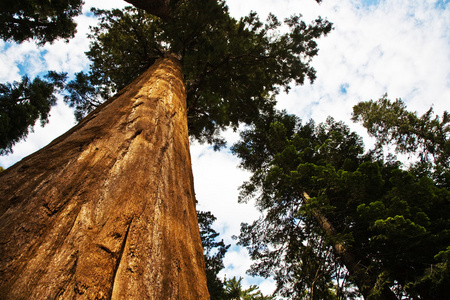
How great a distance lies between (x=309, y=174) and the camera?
6090 millimetres

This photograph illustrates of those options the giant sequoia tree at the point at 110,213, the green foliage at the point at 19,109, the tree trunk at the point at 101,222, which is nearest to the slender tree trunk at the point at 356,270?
the giant sequoia tree at the point at 110,213

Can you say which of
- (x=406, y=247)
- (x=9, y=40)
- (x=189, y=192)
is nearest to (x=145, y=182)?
(x=189, y=192)

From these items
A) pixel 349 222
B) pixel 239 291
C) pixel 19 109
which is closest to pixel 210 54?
pixel 349 222

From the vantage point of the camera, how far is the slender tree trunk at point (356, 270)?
4320mm

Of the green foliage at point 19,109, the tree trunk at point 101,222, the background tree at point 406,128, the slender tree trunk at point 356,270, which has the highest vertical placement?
the background tree at point 406,128

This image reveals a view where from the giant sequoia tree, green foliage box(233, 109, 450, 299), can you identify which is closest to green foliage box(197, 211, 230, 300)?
green foliage box(233, 109, 450, 299)

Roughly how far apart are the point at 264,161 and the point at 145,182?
8.82 metres

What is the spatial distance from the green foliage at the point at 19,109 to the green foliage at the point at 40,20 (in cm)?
191

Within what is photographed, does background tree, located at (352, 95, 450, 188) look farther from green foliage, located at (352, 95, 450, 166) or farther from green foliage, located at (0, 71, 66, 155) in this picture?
green foliage, located at (0, 71, 66, 155)

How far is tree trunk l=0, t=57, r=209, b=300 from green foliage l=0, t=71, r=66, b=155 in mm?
8437

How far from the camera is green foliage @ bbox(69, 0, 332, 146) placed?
20.6ft

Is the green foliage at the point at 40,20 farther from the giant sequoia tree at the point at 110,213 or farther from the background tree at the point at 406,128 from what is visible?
the background tree at the point at 406,128

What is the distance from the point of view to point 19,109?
350 inches

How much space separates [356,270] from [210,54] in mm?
6243
